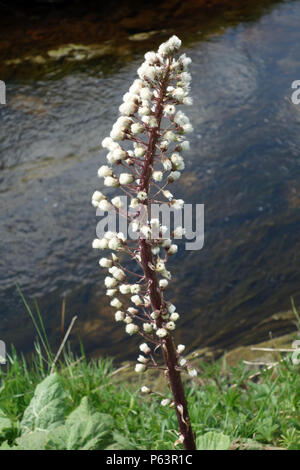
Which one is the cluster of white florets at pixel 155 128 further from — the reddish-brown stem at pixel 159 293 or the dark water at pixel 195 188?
the dark water at pixel 195 188

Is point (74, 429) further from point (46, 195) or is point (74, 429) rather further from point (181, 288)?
point (46, 195)

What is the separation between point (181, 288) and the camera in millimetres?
3615

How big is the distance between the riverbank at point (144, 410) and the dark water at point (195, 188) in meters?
0.49

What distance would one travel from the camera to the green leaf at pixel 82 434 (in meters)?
1.93

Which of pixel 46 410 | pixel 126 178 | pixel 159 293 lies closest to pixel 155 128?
pixel 126 178

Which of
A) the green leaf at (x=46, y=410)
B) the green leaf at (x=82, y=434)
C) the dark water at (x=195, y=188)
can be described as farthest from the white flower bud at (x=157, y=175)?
the dark water at (x=195, y=188)

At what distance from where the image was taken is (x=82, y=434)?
→ 195 cm

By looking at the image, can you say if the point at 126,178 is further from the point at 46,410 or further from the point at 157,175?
the point at 46,410

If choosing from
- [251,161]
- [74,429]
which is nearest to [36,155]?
[251,161]

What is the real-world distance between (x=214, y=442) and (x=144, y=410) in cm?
76

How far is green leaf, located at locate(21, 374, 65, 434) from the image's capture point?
2170 millimetres

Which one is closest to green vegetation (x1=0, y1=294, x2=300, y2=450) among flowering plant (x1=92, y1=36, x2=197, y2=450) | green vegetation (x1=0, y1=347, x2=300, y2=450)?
green vegetation (x1=0, y1=347, x2=300, y2=450)

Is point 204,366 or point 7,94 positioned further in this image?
point 7,94

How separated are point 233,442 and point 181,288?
146 cm
